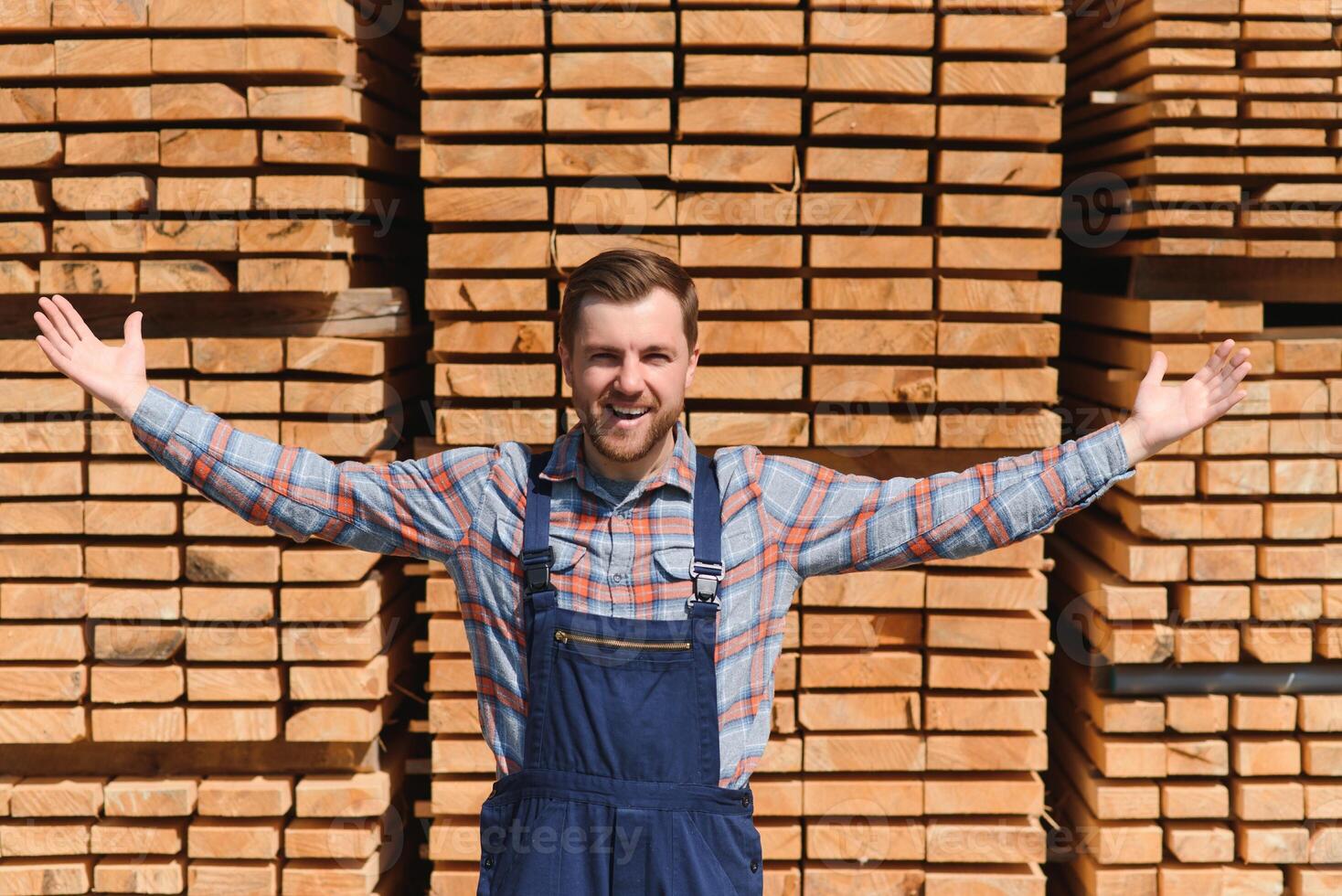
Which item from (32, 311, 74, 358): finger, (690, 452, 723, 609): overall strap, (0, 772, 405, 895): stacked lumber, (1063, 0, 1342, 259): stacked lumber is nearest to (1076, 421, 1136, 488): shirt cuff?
(690, 452, 723, 609): overall strap

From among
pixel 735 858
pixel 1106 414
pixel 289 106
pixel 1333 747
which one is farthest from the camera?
pixel 1106 414

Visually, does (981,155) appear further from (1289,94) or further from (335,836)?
(335,836)

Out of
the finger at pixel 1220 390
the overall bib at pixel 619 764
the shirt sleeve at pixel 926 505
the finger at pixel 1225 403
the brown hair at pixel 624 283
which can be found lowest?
the overall bib at pixel 619 764

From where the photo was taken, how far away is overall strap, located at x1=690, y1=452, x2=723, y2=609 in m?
2.14

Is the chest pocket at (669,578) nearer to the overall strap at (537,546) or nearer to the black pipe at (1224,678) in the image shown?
the overall strap at (537,546)

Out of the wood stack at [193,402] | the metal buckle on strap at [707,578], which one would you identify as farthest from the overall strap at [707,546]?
the wood stack at [193,402]

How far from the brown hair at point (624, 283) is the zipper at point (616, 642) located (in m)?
0.56

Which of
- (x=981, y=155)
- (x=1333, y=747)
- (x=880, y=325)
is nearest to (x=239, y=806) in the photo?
(x=880, y=325)

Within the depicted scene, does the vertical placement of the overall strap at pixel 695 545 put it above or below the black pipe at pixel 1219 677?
above

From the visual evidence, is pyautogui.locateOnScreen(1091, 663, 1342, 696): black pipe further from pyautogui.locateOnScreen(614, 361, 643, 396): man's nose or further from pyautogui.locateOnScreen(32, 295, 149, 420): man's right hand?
pyautogui.locateOnScreen(32, 295, 149, 420): man's right hand

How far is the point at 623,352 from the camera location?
2.15 meters

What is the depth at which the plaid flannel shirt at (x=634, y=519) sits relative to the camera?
2168 mm

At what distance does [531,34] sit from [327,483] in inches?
72.2

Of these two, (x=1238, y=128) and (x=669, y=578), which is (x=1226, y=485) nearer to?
(x=1238, y=128)
